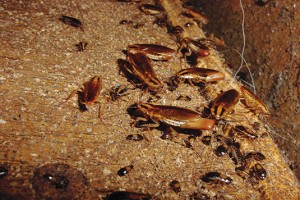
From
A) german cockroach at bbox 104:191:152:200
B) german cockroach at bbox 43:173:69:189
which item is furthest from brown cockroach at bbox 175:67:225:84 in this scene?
german cockroach at bbox 43:173:69:189

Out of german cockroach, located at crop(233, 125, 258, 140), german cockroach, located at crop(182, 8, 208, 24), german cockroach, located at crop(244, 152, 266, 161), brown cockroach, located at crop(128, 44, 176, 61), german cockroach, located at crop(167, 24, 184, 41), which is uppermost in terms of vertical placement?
german cockroach, located at crop(182, 8, 208, 24)

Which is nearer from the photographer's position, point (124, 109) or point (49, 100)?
point (49, 100)

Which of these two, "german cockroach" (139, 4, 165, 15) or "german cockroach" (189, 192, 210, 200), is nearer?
"german cockroach" (189, 192, 210, 200)

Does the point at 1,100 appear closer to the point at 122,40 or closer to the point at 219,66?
the point at 122,40

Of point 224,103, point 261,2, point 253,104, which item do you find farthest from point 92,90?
point 261,2

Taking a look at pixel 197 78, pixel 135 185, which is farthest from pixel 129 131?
pixel 197 78

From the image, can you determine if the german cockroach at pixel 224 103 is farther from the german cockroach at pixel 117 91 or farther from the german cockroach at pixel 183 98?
the german cockroach at pixel 117 91

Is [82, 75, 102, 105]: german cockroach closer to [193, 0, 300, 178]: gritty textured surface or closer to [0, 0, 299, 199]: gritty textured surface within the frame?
[0, 0, 299, 199]: gritty textured surface

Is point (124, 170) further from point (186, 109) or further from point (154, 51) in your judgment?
point (154, 51)
